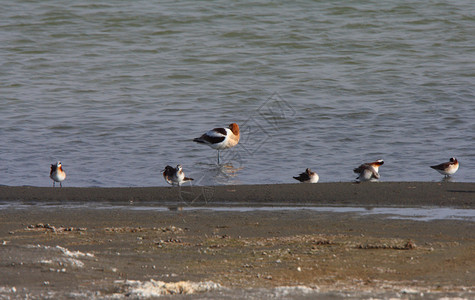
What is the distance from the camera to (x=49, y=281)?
5.01m

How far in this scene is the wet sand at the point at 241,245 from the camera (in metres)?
5.04

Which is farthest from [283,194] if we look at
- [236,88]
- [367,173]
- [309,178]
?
[236,88]

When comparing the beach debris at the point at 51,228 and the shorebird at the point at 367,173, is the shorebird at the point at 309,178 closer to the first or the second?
the shorebird at the point at 367,173

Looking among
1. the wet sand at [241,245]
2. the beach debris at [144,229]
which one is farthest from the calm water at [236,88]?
the beach debris at [144,229]

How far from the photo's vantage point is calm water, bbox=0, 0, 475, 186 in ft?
39.6

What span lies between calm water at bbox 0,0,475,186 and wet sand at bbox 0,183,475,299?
1.80 meters

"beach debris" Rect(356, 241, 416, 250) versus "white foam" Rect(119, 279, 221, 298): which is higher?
"beach debris" Rect(356, 241, 416, 250)

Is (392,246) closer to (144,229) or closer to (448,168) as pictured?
(144,229)

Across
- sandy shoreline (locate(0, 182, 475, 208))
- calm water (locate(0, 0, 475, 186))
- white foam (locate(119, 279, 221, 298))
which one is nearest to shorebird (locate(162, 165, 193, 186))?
sandy shoreline (locate(0, 182, 475, 208))

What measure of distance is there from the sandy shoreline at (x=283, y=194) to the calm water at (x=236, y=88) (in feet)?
4.17

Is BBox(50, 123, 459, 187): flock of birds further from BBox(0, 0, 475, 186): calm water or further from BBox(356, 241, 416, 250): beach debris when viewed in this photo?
BBox(356, 241, 416, 250): beach debris

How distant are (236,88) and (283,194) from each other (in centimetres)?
878

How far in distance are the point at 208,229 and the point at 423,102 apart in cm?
956

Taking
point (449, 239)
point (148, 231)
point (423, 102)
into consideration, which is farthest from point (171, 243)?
point (423, 102)
